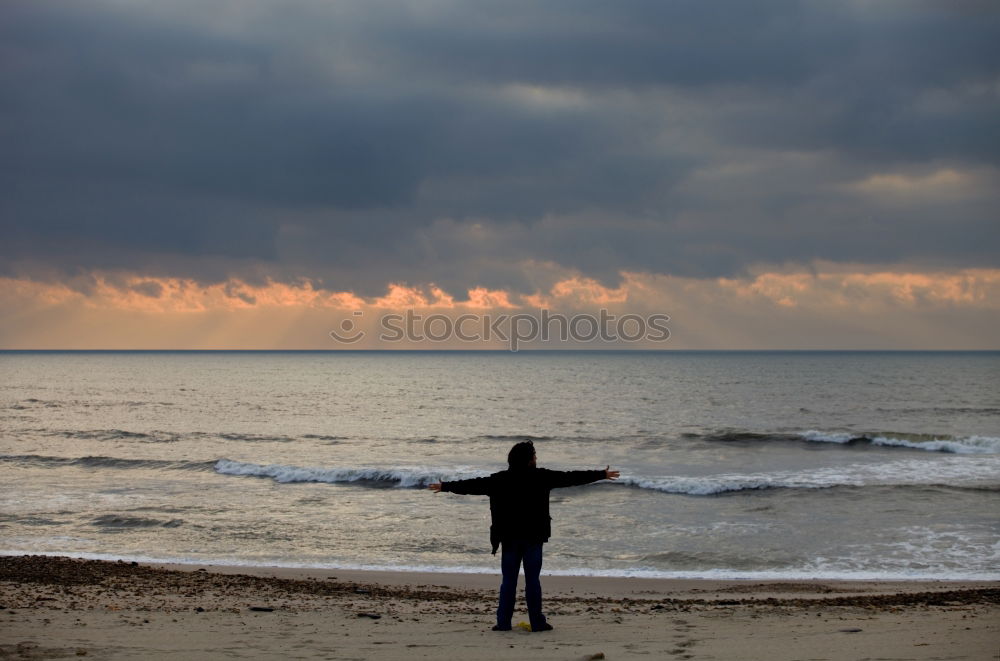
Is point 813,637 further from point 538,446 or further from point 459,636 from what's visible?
point 538,446

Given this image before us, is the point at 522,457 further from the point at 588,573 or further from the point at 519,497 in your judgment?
the point at 588,573

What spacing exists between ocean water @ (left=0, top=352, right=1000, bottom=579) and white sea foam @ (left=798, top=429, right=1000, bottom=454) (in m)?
0.19

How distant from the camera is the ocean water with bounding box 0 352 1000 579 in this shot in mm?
16688

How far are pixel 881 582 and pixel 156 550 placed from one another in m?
14.1

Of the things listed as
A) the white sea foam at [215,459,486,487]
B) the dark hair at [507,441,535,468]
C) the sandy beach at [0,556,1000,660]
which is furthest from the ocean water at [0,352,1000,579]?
the dark hair at [507,441,535,468]

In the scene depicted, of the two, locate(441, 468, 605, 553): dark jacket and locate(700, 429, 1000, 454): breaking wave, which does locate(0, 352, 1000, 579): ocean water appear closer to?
locate(700, 429, 1000, 454): breaking wave

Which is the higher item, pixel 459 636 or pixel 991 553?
pixel 459 636

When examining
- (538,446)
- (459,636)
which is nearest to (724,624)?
(459,636)

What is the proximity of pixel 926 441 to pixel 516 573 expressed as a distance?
37.1m

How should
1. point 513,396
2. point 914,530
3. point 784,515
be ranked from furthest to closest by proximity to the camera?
point 513,396 → point 784,515 → point 914,530

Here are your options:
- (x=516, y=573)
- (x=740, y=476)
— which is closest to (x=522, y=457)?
(x=516, y=573)

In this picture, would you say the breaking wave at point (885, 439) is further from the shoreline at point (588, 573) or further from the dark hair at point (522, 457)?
the dark hair at point (522, 457)

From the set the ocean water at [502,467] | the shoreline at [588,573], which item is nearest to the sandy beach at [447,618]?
the shoreline at [588,573]

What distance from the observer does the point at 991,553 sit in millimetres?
16469
